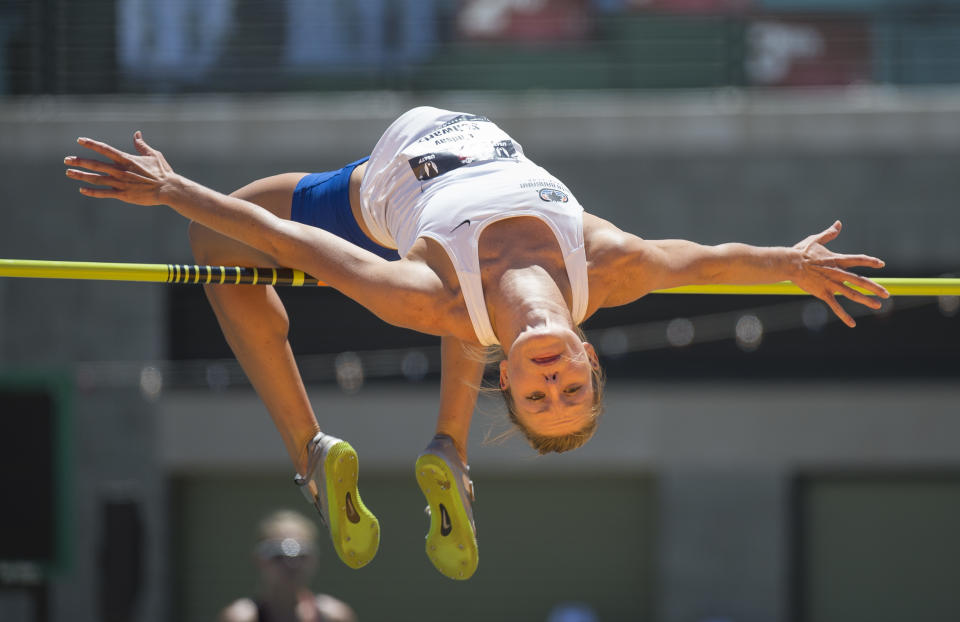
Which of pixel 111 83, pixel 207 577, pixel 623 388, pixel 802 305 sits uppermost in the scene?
pixel 111 83

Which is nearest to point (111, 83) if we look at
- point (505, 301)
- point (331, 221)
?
point (331, 221)

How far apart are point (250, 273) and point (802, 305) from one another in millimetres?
6531

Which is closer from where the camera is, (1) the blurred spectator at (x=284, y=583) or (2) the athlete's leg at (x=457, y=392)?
(2) the athlete's leg at (x=457, y=392)

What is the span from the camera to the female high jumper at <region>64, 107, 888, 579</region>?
4.26 m

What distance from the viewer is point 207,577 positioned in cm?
1080

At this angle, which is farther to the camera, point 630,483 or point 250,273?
point 630,483

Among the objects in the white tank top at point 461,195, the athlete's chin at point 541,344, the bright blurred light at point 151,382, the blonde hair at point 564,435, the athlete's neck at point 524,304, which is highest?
the white tank top at point 461,195

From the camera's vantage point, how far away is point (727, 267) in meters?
4.61

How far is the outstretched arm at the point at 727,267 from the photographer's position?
14.6ft

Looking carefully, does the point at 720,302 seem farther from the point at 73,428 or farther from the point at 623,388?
the point at 73,428

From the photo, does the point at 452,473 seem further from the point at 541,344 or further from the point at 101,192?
the point at 101,192

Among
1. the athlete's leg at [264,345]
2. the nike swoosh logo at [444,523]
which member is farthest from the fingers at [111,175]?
the nike swoosh logo at [444,523]

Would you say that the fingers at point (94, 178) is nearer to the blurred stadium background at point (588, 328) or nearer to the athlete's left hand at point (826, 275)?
the athlete's left hand at point (826, 275)

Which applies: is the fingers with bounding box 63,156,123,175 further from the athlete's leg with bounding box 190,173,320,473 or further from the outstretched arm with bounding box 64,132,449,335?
the athlete's leg with bounding box 190,173,320,473
